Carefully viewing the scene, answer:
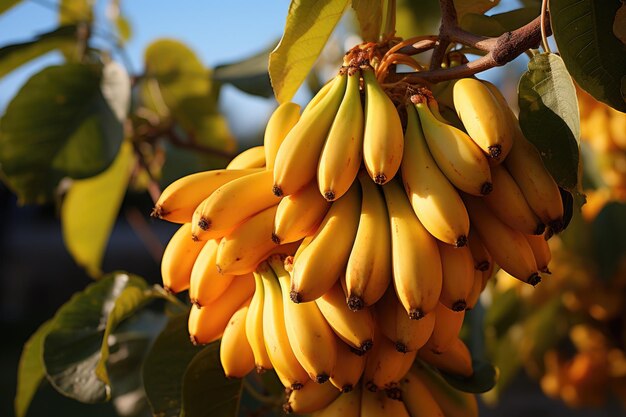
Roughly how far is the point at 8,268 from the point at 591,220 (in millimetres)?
9326

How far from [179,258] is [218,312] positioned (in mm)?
67

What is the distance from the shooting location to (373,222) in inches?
25.3

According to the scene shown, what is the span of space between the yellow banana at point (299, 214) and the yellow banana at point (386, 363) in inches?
5.0

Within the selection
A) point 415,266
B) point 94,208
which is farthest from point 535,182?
point 94,208

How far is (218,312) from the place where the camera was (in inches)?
29.2

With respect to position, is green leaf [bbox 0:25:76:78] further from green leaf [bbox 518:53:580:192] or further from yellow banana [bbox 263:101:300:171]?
green leaf [bbox 518:53:580:192]

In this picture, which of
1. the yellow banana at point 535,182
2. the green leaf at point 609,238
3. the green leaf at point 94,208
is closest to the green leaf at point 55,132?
the green leaf at point 94,208

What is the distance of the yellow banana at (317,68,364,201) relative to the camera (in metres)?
0.63

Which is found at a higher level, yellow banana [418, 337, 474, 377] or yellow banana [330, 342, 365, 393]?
yellow banana [330, 342, 365, 393]

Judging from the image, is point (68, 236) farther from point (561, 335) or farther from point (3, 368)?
point (3, 368)

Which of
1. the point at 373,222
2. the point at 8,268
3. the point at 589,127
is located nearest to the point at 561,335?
the point at 589,127

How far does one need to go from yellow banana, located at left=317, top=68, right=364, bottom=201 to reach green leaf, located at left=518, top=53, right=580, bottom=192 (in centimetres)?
15

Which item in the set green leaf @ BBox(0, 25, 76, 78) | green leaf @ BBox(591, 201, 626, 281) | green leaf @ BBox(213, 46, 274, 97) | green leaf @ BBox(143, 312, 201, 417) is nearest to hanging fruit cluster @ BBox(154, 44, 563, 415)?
green leaf @ BBox(143, 312, 201, 417)

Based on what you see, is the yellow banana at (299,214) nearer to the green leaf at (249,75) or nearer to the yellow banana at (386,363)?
the yellow banana at (386,363)
